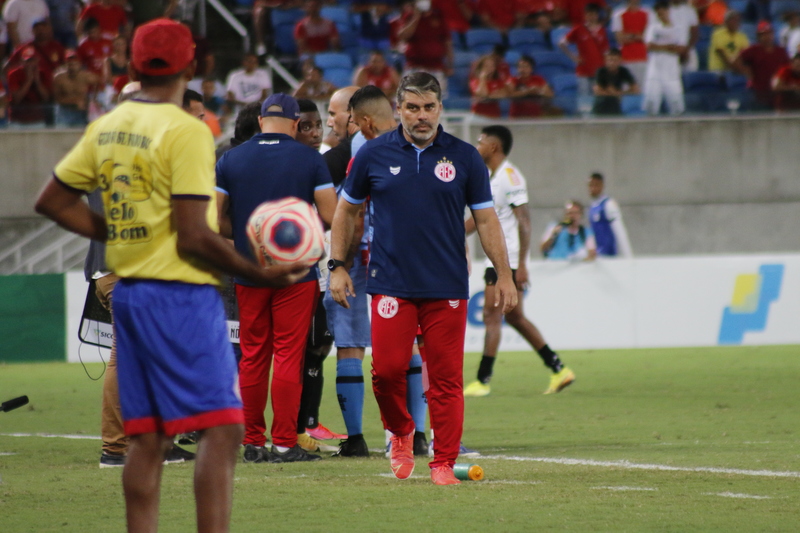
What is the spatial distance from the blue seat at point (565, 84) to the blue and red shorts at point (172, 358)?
15582 mm

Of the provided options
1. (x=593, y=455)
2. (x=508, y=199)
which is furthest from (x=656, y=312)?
(x=593, y=455)

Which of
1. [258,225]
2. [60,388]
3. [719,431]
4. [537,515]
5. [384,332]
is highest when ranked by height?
[258,225]

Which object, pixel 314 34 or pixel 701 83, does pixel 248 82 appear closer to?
pixel 314 34

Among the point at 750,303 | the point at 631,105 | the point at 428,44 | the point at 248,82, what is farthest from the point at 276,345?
the point at 631,105

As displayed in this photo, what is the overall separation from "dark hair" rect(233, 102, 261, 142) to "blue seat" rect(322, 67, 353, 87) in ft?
36.6

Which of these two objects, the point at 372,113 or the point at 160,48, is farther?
the point at 372,113

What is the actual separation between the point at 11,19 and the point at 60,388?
8721 mm

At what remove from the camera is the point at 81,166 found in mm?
4273

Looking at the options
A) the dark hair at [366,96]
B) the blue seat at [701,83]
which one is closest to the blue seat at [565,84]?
the blue seat at [701,83]

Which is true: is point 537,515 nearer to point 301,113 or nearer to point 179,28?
point 179,28

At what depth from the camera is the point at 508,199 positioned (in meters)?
10.5

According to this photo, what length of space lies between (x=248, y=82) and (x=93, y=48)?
2.42 meters

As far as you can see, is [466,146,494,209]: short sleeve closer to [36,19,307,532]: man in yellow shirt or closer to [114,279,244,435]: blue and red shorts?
[36,19,307,532]: man in yellow shirt

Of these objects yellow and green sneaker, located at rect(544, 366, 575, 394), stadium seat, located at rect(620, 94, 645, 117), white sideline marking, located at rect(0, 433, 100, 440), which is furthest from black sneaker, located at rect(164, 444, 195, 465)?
stadium seat, located at rect(620, 94, 645, 117)
